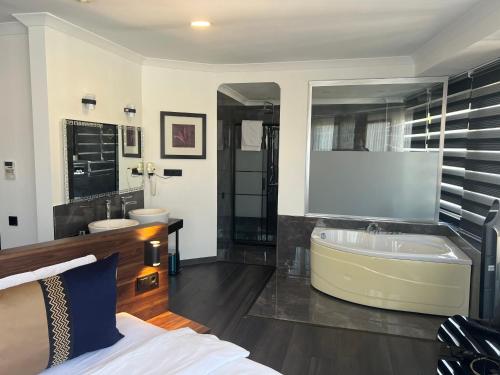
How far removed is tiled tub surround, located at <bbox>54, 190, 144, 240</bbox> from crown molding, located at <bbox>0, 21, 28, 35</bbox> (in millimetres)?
1469

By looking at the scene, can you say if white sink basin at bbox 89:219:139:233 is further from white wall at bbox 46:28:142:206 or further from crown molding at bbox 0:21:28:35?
crown molding at bbox 0:21:28:35

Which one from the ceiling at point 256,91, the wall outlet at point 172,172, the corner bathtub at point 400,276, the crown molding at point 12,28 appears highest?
the crown molding at point 12,28

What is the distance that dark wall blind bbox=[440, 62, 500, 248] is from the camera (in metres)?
3.17

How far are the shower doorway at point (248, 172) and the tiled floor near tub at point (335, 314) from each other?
116 centimetres

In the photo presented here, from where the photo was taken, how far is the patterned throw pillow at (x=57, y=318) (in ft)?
4.91

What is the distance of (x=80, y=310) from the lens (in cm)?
171

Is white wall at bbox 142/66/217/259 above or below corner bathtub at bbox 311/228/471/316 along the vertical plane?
above

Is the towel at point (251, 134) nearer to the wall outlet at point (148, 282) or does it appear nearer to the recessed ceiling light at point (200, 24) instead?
the recessed ceiling light at point (200, 24)

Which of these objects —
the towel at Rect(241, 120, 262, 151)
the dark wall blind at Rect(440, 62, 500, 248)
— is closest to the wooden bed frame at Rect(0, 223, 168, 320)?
the dark wall blind at Rect(440, 62, 500, 248)

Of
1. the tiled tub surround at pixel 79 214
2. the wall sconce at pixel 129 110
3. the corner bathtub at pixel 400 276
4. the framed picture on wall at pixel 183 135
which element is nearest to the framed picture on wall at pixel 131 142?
the wall sconce at pixel 129 110

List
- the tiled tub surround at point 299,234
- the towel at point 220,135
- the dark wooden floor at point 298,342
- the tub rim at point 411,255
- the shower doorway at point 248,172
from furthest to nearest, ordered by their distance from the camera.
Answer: the shower doorway at point 248,172, the towel at point 220,135, the tiled tub surround at point 299,234, the tub rim at point 411,255, the dark wooden floor at point 298,342

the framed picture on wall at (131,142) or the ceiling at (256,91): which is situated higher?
the ceiling at (256,91)

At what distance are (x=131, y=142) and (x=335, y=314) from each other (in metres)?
2.78

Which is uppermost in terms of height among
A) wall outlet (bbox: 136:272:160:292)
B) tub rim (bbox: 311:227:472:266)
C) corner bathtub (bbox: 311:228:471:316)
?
wall outlet (bbox: 136:272:160:292)
